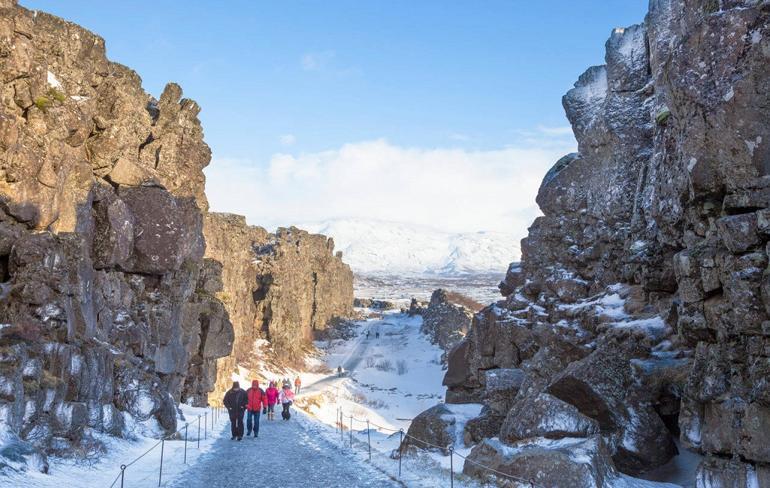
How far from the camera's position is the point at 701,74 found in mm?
11914

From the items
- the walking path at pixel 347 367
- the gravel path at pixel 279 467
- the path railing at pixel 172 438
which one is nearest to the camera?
the path railing at pixel 172 438

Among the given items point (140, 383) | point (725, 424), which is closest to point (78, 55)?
point (140, 383)

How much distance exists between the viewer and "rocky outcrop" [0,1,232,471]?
1357cm

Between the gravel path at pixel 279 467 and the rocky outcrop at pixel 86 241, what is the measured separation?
2.69 m

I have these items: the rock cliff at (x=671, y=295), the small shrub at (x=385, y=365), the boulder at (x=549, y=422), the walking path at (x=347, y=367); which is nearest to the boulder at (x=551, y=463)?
the rock cliff at (x=671, y=295)

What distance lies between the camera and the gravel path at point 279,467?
39.3ft

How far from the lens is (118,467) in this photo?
12797mm

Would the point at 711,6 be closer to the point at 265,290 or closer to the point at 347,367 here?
the point at 347,367

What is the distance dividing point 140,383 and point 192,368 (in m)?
17.1

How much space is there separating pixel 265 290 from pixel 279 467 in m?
55.9

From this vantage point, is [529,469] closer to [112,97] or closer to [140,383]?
[140,383]

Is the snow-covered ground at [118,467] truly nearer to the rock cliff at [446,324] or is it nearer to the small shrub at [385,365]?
the rock cliff at [446,324]

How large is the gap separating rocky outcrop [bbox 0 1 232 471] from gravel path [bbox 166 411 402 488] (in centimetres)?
269

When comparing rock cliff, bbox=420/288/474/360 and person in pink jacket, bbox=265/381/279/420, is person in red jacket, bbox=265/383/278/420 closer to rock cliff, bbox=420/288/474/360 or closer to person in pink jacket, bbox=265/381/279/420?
person in pink jacket, bbox=265/381/279/420
